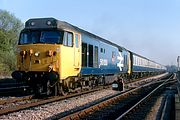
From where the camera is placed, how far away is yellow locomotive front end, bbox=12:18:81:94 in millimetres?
15833

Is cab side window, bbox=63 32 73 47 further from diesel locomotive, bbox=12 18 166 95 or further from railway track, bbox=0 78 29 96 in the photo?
railway track, bbox=0 78 29 96

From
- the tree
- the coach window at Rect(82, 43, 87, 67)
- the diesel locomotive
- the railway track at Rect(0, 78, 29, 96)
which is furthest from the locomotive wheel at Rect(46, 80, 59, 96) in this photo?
the tree

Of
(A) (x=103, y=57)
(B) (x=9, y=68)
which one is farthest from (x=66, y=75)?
(B) (x=9, y=68)

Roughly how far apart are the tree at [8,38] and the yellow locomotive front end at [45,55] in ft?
98.8

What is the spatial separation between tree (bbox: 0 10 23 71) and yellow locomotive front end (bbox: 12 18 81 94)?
30.1 metres

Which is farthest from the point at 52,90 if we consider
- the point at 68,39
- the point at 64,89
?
the point at 68,39

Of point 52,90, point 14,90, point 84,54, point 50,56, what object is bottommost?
point 14,90

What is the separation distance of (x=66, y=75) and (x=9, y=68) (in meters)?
34.2

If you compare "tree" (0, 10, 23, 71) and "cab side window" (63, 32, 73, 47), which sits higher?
"tree" (0, 10, 23, 71)

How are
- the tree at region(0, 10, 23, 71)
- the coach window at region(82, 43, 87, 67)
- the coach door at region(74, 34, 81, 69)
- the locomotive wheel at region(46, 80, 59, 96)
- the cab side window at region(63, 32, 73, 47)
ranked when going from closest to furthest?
the locomotive wheel at region(46, 80, 59, 96) → the cab side window at region(63, 32, 73, 47) → the coach door at region(74, 34, 81, 69) → the coach window at region(82, 43, 87, 67) → the tree at region(0, 10, 23, 71)

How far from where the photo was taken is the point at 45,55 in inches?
629

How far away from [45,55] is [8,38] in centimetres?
4245

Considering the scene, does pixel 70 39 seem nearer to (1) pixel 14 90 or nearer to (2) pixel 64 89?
(2) pixel 64 89

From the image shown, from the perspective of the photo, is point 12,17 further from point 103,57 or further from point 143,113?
point 143,113
